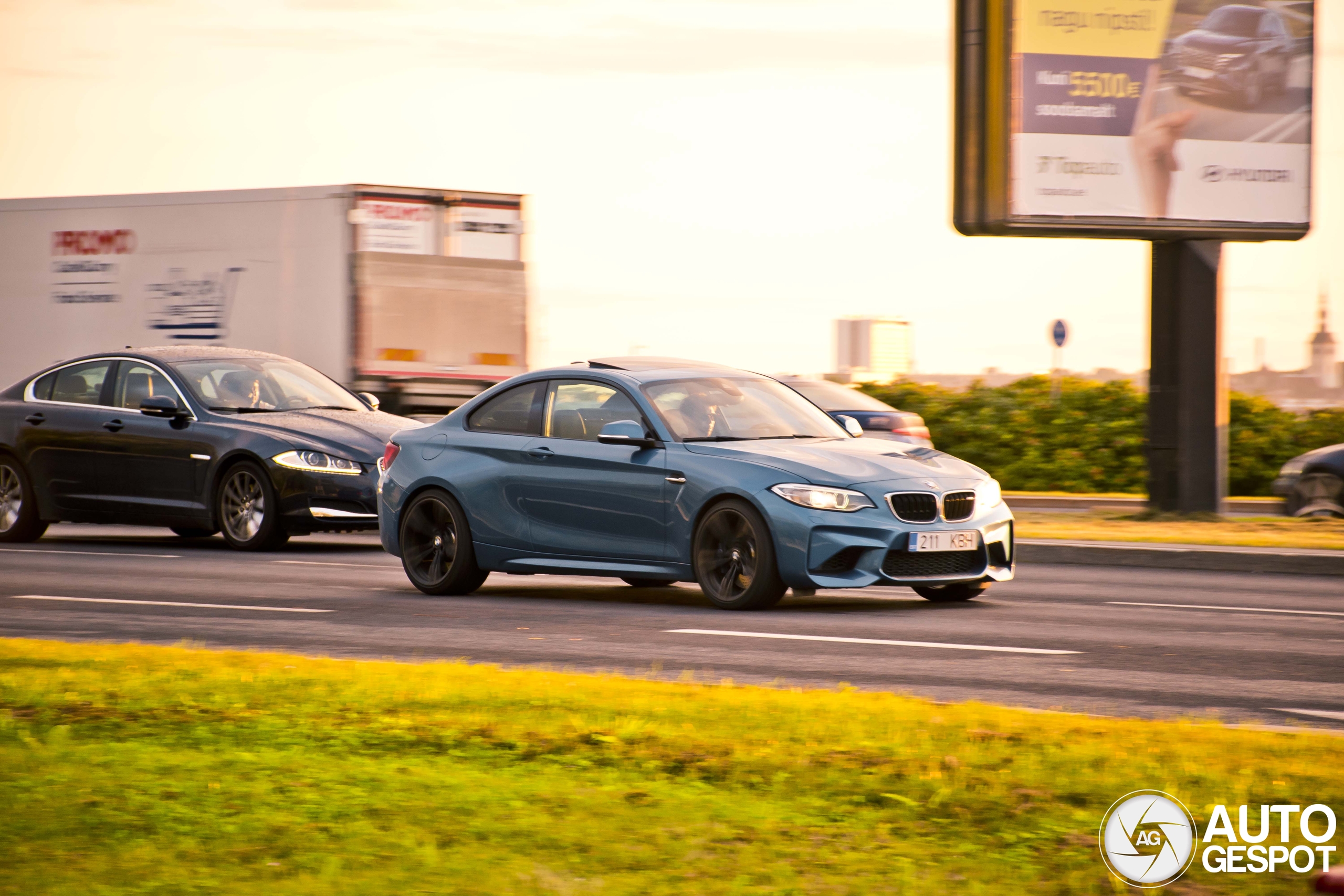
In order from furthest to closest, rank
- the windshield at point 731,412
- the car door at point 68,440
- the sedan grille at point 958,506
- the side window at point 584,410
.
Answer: the car door at point 68,440 < the side window at point 584,410 < the windshield at point 731,412 < the sedan grille at point 958,506

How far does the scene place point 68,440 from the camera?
16.0 m

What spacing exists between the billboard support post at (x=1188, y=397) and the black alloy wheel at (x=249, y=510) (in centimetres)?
931

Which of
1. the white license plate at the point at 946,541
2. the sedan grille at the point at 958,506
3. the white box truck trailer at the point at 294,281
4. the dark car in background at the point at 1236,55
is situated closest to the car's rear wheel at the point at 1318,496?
the dark car in background at the point at 1236,55

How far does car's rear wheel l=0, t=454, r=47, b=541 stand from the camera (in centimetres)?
1628

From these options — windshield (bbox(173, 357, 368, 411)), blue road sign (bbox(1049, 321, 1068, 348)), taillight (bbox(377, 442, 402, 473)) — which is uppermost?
blue road sign (bbox(1049, 321, 1068, 348))

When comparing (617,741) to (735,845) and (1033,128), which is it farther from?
(1033,128)

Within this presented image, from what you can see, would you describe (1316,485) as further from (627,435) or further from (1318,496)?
(627,435)

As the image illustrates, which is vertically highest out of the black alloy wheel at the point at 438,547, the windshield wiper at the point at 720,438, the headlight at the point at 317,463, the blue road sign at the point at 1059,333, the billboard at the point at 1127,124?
the billboard at the point at 1127,124

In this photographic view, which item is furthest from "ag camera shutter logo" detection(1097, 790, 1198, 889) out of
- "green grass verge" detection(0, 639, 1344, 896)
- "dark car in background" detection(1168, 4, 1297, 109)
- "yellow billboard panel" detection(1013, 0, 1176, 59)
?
"dark car in background" detection(1168, 4, 1297, 109)

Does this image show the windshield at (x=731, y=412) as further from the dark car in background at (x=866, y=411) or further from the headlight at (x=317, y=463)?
the dark car in background at (x=866, y=411)

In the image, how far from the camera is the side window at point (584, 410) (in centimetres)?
1148

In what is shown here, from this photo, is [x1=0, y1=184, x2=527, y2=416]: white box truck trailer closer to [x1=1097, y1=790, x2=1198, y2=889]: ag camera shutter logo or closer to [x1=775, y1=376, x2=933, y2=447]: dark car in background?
[x1=775, y1=376, x2=933, y2=447]: dark car in background

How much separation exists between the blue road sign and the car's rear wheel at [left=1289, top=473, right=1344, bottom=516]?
11477 mm

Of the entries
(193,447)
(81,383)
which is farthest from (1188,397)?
(81,383)
